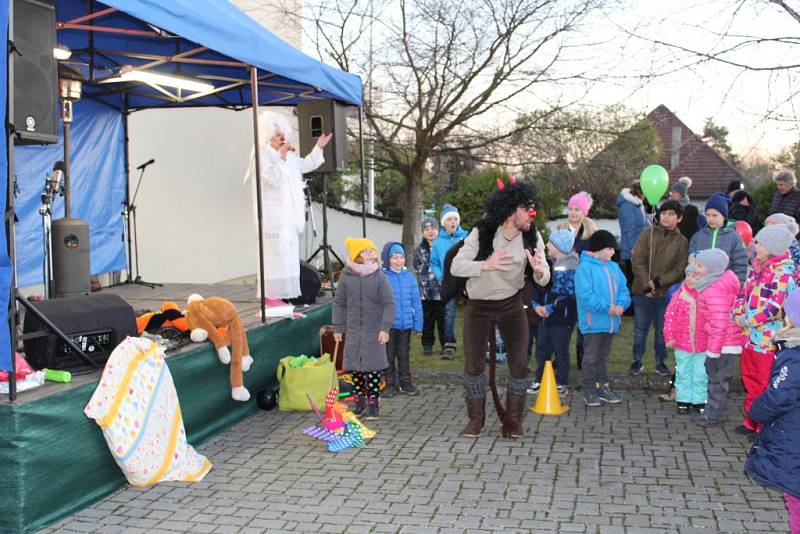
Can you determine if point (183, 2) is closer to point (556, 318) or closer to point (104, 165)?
point (556, 318)

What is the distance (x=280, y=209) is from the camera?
24.6 ft

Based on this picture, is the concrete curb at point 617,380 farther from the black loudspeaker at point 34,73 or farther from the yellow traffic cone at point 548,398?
the black loudspeaker at point 34,73

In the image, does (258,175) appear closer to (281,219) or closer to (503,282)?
(281,219)

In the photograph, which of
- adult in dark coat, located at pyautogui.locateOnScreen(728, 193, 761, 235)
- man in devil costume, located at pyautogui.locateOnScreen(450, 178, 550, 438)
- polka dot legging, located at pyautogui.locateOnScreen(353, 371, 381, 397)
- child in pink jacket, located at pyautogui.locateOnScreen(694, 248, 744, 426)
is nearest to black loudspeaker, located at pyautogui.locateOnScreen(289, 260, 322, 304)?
polka dot legging, located at pyautogui.locateOnScreen(353, 371, 381, 397)

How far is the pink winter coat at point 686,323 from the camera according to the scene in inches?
240

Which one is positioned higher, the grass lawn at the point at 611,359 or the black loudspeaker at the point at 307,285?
the black loudspeaker at the point at 307,285

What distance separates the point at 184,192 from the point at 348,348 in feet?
23.1

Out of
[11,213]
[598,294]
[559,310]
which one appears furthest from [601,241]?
[11,213]

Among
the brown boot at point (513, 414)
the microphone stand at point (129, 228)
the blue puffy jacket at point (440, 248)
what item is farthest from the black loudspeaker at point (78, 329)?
the microphone stand at point (129, 228)

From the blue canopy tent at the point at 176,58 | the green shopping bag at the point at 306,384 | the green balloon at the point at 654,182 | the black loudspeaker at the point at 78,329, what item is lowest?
the green shopping bag at the point at 306,384

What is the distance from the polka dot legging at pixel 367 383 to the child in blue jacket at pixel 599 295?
1679mm

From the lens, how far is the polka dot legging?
6.45m

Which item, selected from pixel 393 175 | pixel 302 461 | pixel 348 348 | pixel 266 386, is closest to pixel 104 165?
pixel 266 386

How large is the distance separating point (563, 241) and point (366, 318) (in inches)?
71.4
